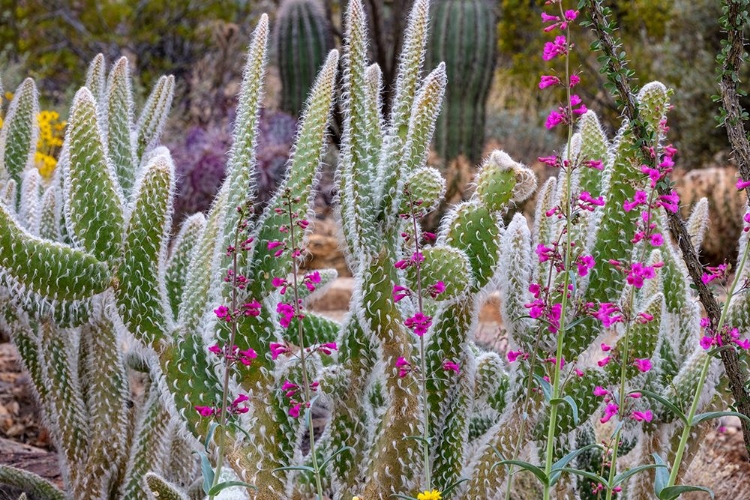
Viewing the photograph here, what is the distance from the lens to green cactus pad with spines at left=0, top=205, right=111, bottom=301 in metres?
2.32

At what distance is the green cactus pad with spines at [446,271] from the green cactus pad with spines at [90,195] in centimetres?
75

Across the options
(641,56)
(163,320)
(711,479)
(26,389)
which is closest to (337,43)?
(641,56)

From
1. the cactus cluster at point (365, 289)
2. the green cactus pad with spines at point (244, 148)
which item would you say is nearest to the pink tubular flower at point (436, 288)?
the cactus cluster at point (365, 289)

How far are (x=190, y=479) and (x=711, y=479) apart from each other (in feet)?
6.02

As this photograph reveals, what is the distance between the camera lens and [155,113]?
3.16 meters

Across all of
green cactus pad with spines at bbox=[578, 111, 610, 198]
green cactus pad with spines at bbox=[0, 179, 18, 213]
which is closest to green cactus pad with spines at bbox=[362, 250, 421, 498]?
green cactus pad with spines at bbox=[578, 111, 610, 198]

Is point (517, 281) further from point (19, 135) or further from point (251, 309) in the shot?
point (19, 135)

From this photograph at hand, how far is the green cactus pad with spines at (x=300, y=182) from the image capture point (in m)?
2.26

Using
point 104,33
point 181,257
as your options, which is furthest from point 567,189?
point 104,33

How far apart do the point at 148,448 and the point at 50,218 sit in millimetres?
735

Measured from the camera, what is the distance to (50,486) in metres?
2.83

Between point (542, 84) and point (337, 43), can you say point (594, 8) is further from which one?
point (337, 43)

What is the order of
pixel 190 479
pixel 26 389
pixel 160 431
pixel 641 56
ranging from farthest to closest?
pixel 641 56 < pixel 26 389 < pixel 190 479 < pixel 160 431

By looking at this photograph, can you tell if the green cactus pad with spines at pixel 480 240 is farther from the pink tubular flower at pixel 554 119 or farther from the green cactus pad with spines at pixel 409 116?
the pink tubular flower at pixel 554 119
